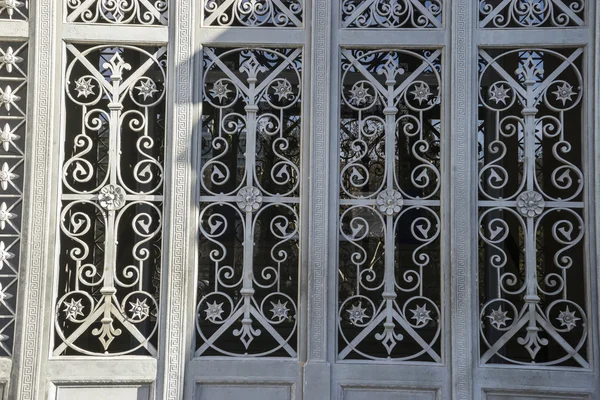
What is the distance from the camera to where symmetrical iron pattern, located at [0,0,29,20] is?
4.28 metres

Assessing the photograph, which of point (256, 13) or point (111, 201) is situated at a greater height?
point (256, 13)

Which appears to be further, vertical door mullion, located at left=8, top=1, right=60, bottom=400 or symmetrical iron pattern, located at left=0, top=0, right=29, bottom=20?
symmetrical iron pattern, located at left=0, top=0, right=29, bottom=20

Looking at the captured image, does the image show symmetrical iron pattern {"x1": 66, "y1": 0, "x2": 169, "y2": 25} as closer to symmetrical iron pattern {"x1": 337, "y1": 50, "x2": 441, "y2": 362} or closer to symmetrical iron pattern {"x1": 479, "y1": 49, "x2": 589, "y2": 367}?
symmetrical iron pattern {"x1": 337, "y1": 50, "x2": 441, "y2": 362}

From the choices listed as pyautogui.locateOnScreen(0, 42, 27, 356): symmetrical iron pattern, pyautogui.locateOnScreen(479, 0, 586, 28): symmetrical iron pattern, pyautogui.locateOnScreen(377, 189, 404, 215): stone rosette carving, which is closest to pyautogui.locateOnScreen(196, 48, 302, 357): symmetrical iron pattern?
pyautogui.locateOnScreen(377, 189, 404, 215): stone rosette carving

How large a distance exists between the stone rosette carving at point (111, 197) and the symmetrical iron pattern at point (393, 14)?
192 centimetres

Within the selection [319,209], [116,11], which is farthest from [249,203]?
[116,11]

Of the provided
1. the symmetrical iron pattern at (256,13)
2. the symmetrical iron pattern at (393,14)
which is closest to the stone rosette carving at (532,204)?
the symmetrical iron pattern at (393,14)

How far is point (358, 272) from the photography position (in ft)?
13.9

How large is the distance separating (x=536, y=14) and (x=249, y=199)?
2325 mm

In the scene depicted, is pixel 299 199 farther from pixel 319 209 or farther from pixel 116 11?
pixel 116 11

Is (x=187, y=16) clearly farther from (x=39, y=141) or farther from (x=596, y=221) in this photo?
(x=596, y=221)

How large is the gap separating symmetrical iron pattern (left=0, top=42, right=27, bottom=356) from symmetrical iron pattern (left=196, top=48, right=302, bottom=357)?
125 centimetres

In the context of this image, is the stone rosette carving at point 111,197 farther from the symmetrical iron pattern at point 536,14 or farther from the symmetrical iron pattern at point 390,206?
the symmetrical iron pattern at point 536,14

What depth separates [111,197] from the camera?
4215 millimetres
